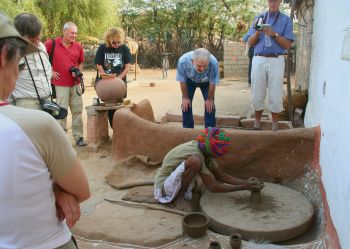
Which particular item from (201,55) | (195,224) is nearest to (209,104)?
(201,55)

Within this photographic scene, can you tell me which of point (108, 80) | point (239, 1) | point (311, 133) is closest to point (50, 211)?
point (311, 133)

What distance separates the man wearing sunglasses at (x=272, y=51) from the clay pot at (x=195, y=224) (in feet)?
5.63

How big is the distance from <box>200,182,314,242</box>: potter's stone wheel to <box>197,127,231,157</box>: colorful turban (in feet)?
1.63

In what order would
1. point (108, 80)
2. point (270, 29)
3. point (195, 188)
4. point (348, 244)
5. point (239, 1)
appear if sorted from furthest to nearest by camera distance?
point (239, 1), point (108, 80), point (270, 29), point (195, 188), point (348, 244)

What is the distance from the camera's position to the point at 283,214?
3.26 metres

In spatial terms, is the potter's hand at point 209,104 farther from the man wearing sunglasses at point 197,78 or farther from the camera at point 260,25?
the camera at point 260,25

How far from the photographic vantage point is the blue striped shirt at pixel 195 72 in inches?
171

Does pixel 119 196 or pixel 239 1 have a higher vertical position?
pixel 239 1

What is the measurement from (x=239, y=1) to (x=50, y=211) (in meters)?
14.4

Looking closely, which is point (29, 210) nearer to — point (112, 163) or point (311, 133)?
point (311, 133)

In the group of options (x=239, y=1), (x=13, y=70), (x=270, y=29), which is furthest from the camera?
(x=239, y=1)

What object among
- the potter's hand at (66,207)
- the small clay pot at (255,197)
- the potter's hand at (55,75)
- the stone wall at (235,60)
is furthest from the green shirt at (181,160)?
the stone wall at (235,60)

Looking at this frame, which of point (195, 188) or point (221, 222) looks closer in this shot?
point (221, 222)

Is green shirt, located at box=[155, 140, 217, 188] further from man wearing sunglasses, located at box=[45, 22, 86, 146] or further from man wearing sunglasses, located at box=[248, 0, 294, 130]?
man wearing sunglasses, located at box=[45, 22, 86, 146]
